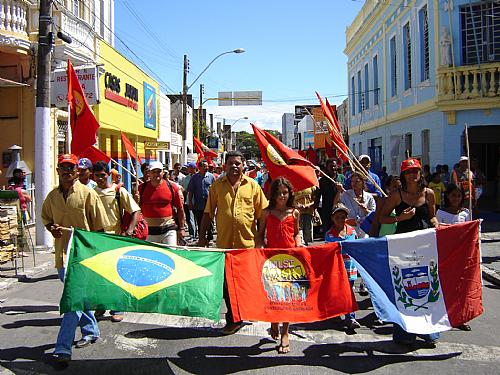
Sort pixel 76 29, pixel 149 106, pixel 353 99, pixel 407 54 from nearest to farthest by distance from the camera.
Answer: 1. pixel 76 29
2. pixel 407 54
3. pixel 149 106
4. pixel 353 99

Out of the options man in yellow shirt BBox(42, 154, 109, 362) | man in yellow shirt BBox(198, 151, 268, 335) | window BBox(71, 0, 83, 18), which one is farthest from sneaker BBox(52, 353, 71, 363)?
window BBox(71, 0, 83, 18)

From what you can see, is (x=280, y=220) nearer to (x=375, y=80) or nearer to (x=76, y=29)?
(x=76, y=29)

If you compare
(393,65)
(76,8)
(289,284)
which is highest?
(76,8)

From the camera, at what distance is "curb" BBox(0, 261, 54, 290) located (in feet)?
27.4

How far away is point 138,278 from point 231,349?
1.27m

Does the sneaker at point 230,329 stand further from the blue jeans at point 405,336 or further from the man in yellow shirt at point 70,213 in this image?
the blue jeans at point 405,336

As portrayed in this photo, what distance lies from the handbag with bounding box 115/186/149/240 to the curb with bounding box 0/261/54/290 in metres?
2.81

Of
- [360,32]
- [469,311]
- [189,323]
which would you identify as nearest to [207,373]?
[189,323]

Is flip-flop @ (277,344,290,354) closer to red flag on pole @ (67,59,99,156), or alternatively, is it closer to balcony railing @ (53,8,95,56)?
red flag on pole @ (67,59,99,156)

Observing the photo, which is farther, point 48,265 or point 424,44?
point 424,44

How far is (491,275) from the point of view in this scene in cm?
879

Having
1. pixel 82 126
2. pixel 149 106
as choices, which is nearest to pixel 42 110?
pixel 82 126

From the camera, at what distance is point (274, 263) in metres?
5.20

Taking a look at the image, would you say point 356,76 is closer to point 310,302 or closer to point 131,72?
point 131,72
